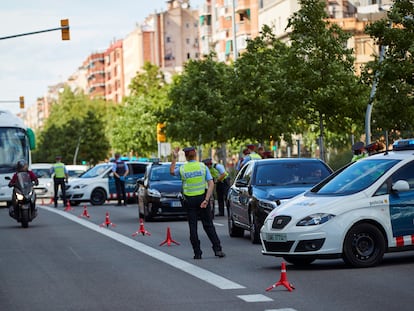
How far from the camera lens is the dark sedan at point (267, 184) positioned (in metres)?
21.5

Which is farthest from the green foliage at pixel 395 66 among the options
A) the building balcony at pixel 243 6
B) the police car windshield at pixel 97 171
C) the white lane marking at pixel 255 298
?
the building balcony at pixel 243 6

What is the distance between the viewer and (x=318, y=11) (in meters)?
39.2

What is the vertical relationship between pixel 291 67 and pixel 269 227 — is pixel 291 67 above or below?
above

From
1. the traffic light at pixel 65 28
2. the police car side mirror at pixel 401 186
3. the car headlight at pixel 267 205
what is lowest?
the car headlight at pixel 267 205

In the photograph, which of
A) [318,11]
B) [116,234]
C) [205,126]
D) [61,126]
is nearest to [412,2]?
[318,11]

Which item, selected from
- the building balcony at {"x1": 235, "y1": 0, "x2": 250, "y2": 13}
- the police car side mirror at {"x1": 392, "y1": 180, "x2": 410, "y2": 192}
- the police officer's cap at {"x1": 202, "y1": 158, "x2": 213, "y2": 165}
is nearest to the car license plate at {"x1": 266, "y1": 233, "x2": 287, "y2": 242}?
the police car side mirror at {"x1": 392, "y1": 180, "x2": 410, "y2": 192}

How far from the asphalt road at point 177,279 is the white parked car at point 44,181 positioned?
35.6 m

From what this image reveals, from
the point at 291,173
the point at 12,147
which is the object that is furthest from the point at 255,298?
the point at 12,147

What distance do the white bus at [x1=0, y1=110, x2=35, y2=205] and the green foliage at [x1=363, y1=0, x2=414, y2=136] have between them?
54.5ft

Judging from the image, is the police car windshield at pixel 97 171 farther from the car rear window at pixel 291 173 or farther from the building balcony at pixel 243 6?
the building balcony at pixel 243 6

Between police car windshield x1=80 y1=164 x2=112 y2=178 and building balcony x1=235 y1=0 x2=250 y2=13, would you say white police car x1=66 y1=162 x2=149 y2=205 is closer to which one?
police car windshield x1=80 y1=164 x2=112 y2=178

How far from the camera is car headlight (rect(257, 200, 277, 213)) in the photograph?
2114 cm

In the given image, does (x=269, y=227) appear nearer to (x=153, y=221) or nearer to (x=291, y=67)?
(x=153, y=221)

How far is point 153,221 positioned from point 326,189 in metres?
15.9
